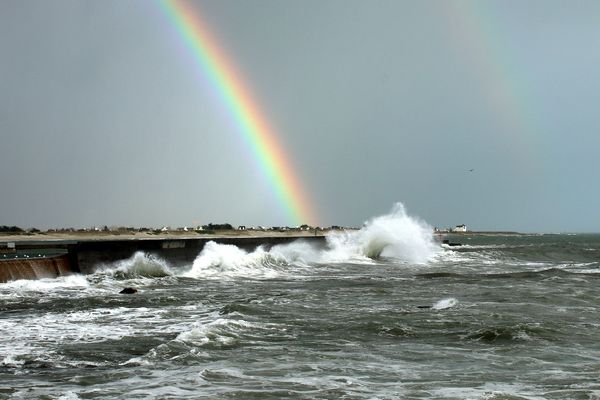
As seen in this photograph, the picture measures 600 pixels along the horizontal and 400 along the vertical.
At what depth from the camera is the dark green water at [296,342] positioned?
23.9 feet

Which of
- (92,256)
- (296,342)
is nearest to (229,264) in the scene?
(92,256)

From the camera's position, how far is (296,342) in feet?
33.9

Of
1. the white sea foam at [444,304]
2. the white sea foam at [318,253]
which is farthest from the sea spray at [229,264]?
the white sea foam at [444,304]

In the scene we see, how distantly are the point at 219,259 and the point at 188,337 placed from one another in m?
22.2

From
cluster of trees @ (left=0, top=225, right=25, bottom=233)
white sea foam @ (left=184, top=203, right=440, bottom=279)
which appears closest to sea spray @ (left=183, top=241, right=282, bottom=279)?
white sea foam @ (left=184, top=203, right=440, bottom=279)

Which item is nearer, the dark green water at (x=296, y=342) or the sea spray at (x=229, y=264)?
the dark green water at (x=296, y=342)

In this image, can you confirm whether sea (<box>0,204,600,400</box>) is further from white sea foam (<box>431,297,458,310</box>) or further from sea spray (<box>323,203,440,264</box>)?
sea spray (<box>323,203,440,264</box>)

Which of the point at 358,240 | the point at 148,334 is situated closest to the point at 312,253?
the point at 358,240

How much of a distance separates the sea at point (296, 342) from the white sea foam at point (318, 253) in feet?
32.4

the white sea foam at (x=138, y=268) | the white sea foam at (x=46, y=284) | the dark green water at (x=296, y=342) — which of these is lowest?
the dark green water at (x=296, y=342)

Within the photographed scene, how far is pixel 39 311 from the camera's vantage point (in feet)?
46.2

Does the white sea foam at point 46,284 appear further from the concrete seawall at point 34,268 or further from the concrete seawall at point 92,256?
the concrete seawall at point 92,256

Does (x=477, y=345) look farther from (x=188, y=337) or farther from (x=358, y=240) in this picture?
(x=358, y=240)

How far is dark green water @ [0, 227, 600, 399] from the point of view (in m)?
7.29
